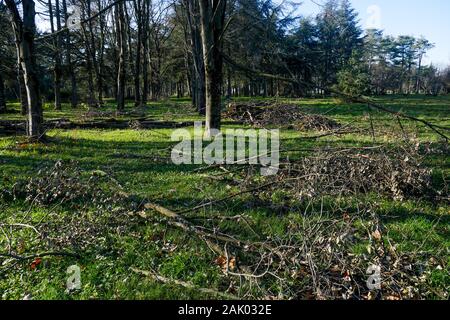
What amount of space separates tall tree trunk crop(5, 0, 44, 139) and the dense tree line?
27 millimetres

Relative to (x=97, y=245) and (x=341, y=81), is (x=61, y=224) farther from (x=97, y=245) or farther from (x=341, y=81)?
(x=341, y=81)

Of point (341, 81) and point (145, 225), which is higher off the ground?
point (341, 81)

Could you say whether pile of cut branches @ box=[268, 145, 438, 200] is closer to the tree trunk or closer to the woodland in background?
the woodland in background

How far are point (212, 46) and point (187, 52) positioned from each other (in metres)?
23.2

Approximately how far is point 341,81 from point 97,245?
28.7 metres

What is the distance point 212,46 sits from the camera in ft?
32.8

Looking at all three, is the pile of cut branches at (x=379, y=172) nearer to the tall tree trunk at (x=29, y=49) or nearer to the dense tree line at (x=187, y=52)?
the dense tree line at (x=187, y=52)

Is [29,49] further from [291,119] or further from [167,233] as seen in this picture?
[291,119]

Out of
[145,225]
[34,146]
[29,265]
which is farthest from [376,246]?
[34,146]

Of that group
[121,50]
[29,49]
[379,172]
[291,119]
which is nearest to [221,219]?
[379,172]

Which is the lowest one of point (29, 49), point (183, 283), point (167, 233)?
point (183, 283)

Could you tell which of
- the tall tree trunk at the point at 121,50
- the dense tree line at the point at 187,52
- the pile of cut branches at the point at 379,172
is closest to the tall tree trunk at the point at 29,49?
the dense tree line at the point at 187,52

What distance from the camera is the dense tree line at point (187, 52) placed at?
969 centimetres

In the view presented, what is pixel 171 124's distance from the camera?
14102 millimetres
